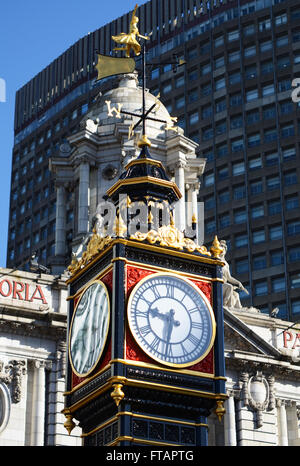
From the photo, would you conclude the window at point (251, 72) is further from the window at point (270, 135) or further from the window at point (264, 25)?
the window at point (270, 135)

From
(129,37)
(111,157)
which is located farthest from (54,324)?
(129,37)

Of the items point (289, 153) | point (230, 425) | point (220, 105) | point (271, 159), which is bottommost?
point (230, 425)

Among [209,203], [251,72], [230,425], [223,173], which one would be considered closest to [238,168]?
[223,173]

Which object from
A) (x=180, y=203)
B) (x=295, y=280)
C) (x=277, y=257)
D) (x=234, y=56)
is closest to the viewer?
(x=180, y=203)

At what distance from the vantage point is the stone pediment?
2008 inches

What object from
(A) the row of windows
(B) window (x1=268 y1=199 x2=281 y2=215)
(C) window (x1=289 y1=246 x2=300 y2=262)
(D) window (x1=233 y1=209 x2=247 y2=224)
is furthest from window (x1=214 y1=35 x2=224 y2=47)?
(C) window (x1=289 y1=246 x2=300 y2=262)

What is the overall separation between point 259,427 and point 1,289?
13.7m

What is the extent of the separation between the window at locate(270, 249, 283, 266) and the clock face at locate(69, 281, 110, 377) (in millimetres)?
80931

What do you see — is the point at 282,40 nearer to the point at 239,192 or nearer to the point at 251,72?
the point at 251,72

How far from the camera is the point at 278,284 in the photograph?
98.6 metres

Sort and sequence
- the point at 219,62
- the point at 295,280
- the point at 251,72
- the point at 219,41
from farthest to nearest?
the point at 219,41 → the point at 219,62 → the point at 251,72 → the point at 295,280

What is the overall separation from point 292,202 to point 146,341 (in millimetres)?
85970

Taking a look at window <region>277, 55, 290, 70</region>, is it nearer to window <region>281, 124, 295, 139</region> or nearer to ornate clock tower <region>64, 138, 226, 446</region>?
window <region>281, 124, 295, 139</region>

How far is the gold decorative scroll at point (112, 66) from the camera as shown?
5653cm
